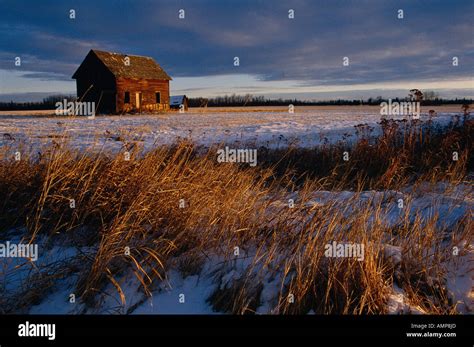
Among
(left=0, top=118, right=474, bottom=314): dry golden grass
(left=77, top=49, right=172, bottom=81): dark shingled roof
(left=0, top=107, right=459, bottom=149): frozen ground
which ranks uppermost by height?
(left=77, top=49, right=172, bottom=81): dark shingled roof

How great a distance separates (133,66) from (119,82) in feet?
10.4

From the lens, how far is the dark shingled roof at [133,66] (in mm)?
30906

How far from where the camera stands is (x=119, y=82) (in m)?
30.6

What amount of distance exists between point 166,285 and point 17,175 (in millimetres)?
2742

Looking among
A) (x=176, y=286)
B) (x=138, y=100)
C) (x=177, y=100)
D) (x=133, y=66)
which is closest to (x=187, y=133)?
(x=176, y=286)

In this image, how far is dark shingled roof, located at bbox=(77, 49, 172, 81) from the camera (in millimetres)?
30906

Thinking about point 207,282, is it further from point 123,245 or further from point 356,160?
point 356,160

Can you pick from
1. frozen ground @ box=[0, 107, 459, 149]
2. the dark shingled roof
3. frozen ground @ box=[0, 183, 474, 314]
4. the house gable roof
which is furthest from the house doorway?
frozen ground @ box=[0, 183, 474, 314]

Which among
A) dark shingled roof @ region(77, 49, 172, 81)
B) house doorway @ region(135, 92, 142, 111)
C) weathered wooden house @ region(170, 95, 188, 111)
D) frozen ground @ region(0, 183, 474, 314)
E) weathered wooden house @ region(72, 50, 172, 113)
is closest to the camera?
frozen ground @ region(0, 183, 474, 314)

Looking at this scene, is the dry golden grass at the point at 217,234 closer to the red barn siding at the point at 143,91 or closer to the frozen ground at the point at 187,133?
the frozen ground at the point at 187,133

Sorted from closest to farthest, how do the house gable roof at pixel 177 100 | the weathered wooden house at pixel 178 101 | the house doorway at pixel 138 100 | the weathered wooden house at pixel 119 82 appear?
the weathered wooden house at pixel 119 82
the house doorway at pixel 138 100
the weathered wooden house at pixel 178 101
the house gable roof at pixel 177 100

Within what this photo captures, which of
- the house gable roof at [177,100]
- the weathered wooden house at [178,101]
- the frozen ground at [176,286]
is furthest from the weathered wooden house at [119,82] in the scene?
the frozen ground at [176,286]

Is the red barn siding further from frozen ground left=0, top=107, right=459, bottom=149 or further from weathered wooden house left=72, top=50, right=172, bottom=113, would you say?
frozen ground left=0, top=107, right=459, bottom=149
